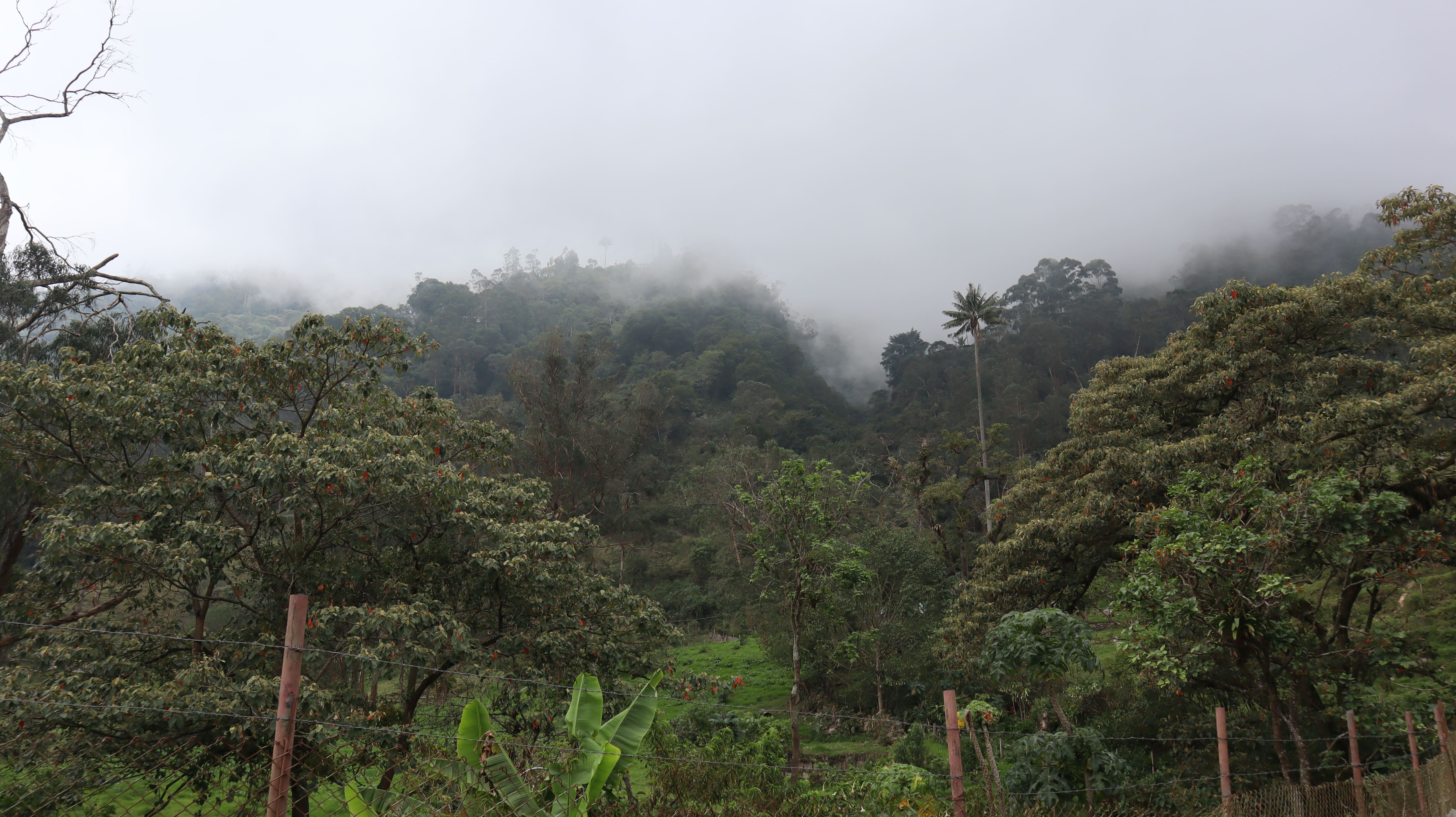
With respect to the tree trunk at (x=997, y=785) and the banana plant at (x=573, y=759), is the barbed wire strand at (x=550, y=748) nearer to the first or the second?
the banana plant at (x=573, y=759)

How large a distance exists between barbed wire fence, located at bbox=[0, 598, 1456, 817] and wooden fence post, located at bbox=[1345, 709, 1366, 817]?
0.12 ft

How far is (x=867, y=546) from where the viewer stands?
20.4 m

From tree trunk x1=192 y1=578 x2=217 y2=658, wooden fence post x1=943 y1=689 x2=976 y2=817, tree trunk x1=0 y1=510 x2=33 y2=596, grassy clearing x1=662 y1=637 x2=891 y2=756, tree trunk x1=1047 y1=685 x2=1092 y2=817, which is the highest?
tree trunk x1=0 y1=510 x2=33 y2=596

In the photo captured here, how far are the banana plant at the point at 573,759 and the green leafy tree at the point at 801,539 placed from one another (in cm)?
804

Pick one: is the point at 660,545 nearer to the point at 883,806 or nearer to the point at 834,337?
the point at 883,806

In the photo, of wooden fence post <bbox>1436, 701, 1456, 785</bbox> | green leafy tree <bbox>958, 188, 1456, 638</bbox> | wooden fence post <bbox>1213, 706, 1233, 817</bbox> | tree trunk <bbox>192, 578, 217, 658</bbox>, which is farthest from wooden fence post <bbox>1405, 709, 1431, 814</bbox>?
tree trunk <bbox>192, 578, 217, 658</bbox>

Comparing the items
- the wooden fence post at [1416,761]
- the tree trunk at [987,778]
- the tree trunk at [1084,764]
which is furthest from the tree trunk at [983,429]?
the tree trunk at [987,778]

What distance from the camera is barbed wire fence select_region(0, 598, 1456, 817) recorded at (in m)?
4.15

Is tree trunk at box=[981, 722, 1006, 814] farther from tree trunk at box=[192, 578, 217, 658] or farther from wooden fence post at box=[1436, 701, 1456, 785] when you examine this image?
tree trunk at box=[192, 578, 217, 658]

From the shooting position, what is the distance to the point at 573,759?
4.16 meters

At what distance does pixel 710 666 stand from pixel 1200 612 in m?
19.4

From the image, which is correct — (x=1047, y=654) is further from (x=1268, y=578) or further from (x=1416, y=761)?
(x=1416, y=761)

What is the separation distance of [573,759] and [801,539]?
30.2 feet

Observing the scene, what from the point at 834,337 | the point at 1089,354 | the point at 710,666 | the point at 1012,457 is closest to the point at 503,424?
the point at 710,666
